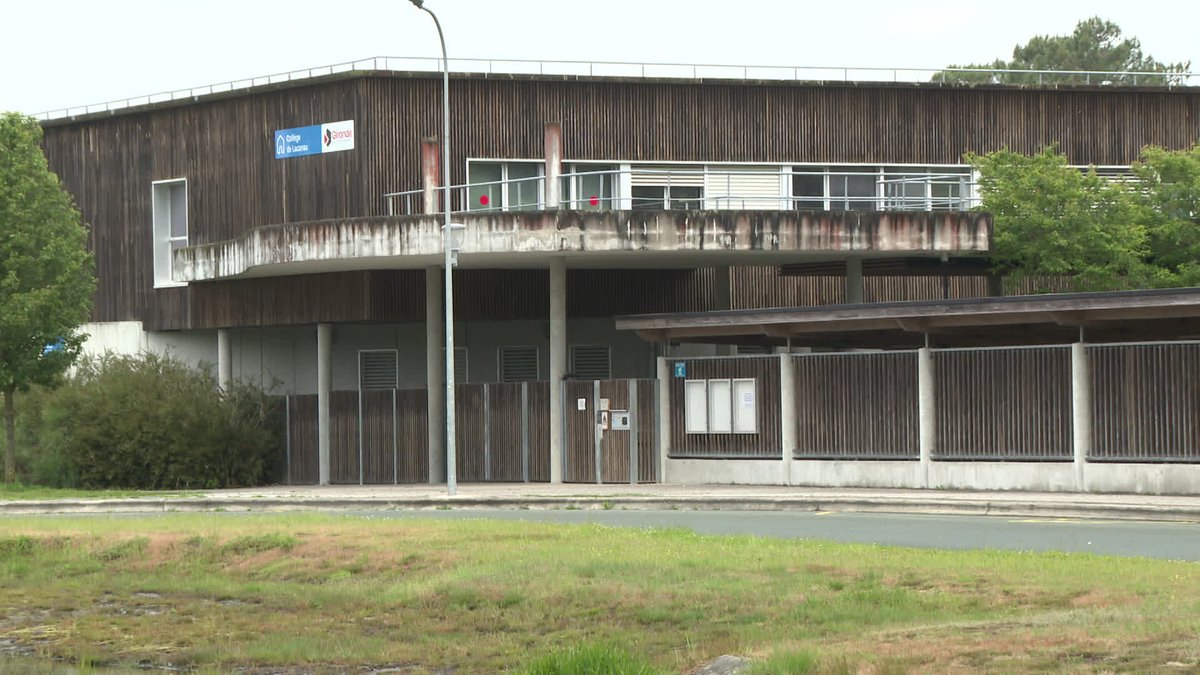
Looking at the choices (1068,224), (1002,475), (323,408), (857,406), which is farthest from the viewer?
(323,408)

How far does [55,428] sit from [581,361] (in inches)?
528

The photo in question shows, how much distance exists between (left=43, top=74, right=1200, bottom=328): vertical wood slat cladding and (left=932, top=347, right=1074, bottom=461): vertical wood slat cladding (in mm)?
14537

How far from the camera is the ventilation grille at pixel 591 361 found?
4738cm

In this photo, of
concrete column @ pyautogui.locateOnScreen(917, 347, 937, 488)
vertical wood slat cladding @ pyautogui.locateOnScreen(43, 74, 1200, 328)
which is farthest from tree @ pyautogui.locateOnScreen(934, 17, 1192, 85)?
concrete column @ pyautogui.locateOnScreen(917, 347, 937, 488)

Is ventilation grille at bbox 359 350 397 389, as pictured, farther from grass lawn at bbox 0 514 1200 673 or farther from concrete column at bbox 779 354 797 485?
grass lawn at bbox 0 514 1200 673

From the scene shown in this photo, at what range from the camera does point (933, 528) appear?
23.8m

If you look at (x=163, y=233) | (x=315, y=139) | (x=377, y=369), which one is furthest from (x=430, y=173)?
(x=163, y=233)

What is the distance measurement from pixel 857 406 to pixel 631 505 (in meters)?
5.39

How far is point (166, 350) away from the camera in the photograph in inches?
1897

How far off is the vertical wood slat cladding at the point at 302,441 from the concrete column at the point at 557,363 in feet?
25.6

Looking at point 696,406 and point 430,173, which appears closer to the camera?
point 696,406

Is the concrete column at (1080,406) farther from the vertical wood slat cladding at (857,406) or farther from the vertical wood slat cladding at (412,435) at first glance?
the vertical wood slat cladding at (412,435)

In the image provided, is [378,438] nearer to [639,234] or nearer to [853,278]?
[639,234]

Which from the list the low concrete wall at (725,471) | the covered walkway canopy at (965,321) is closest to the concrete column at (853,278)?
the covered walkway canopy at (965,321)
